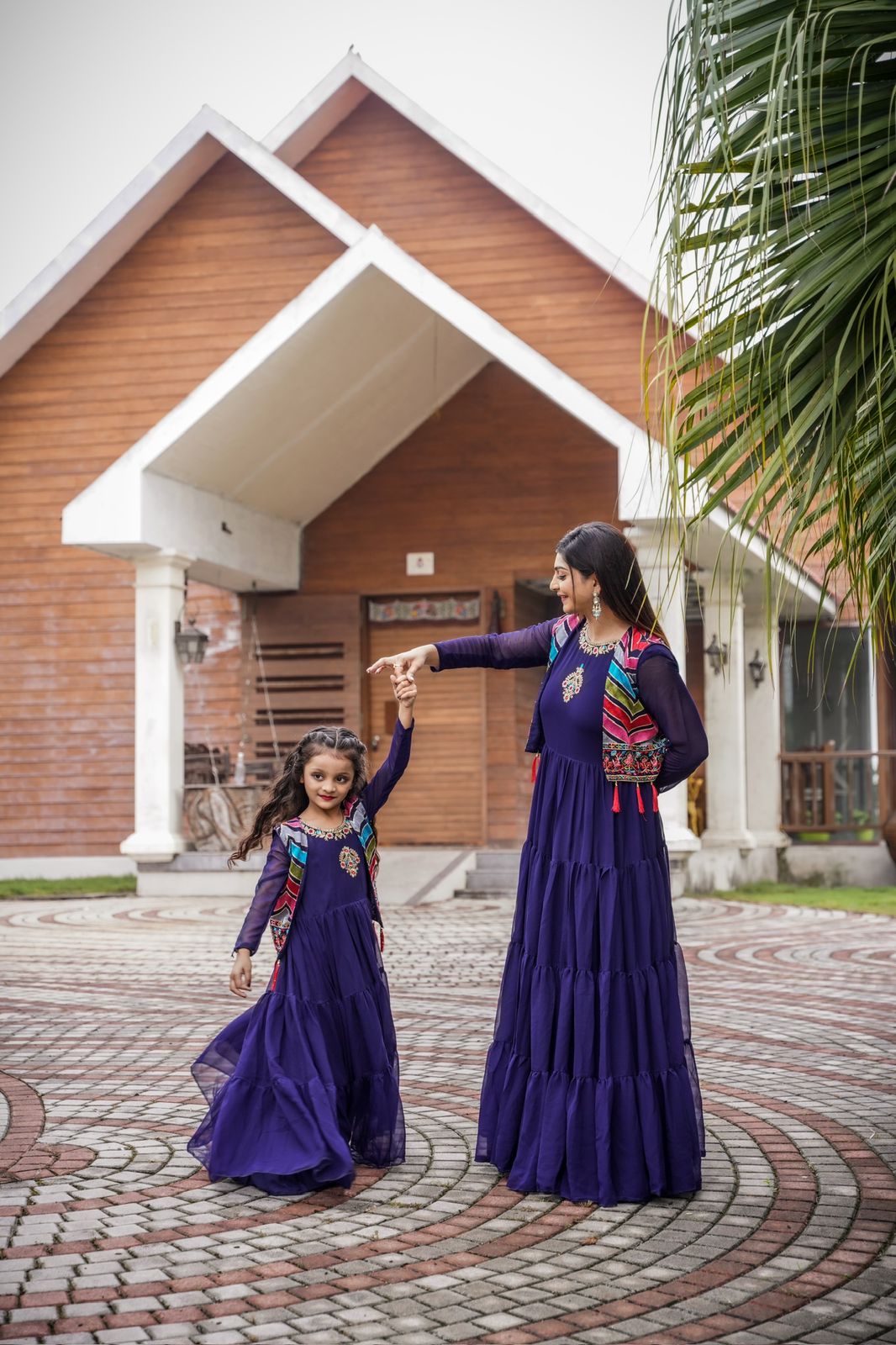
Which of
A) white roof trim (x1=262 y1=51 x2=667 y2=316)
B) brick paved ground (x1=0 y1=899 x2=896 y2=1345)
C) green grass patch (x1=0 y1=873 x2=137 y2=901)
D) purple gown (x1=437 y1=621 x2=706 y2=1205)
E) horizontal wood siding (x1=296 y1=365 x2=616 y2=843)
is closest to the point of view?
brick paved ground (x1=0 y1=899 x2=896 y2=1345)

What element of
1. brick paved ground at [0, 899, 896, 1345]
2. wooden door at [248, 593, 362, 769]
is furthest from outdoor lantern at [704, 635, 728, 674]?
brick paved ground at [0, 899, 896, 1345]

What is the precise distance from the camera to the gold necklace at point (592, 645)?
4355 mm

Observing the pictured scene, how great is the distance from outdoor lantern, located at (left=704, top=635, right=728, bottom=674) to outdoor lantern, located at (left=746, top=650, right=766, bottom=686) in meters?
1.28

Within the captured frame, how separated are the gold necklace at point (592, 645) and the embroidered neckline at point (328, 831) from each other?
91cm

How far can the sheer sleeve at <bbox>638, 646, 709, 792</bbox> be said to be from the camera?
4250mm

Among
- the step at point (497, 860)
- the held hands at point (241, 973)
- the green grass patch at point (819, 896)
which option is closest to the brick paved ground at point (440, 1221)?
the held hands at point (241, 973)

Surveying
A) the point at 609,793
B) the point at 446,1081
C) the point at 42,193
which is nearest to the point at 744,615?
the point at 446,1081

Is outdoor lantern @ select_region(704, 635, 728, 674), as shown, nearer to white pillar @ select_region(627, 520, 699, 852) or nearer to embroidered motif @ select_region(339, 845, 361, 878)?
white pillar @ select_region(627, 520, 699, 852)

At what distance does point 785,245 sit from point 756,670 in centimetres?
1352

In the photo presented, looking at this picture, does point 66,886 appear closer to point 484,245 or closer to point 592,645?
point 484,245

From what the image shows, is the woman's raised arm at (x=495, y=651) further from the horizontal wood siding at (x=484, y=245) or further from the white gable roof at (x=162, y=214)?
the white gable roof at (x=162, y=214)

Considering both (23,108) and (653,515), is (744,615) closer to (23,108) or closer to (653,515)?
(653,515)

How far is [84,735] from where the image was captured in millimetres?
16250

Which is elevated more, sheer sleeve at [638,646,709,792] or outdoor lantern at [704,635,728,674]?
outdoor lantern at [704,635,728,674]
